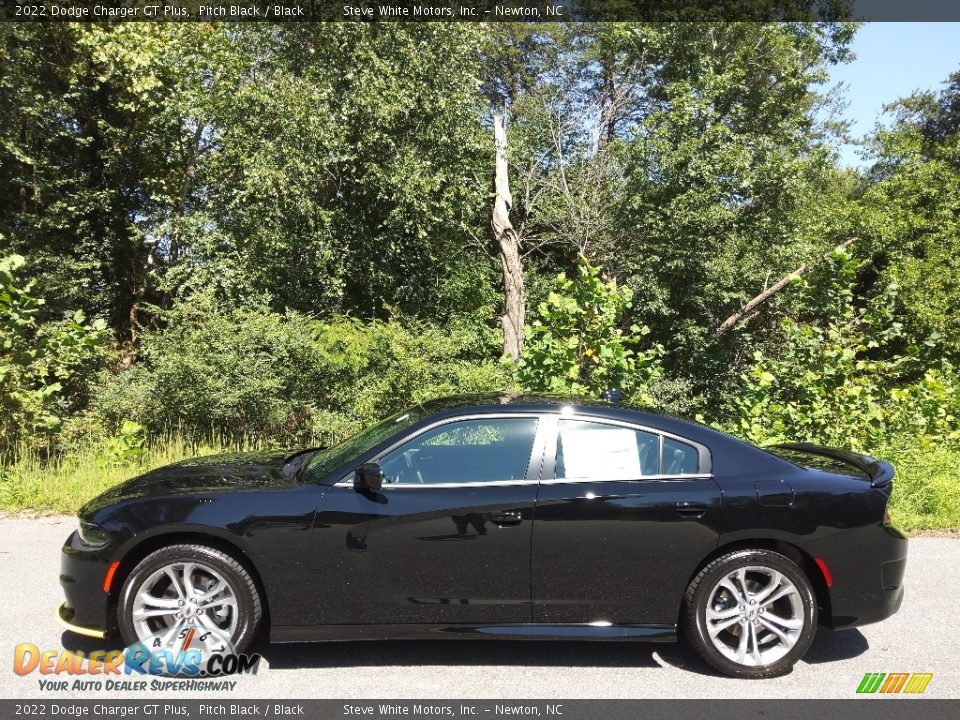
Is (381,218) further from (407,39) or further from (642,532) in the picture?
(642,532)

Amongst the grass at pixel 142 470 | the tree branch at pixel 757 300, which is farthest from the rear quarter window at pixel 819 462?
the tree branch at pixel 757 300

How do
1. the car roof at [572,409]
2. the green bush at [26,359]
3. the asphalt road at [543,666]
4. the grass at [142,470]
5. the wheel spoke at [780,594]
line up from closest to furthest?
1. the asphalt road at [543,666]
2. the wheel spoke at [780,594]
3. the car roof at [572,409]
4. the grass at [142,470]
5. the green bush at [26,359]

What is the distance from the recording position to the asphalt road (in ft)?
13.0

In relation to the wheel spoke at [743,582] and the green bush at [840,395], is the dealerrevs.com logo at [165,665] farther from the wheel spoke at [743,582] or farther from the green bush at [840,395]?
the green bush at [840,395]

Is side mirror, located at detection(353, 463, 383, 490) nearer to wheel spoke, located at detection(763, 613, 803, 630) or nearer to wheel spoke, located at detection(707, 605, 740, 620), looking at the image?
wheel spoke, located at detection(707, 605, 740, 620)

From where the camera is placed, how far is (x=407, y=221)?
15797 mm

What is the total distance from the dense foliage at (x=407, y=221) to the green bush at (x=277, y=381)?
45 mm

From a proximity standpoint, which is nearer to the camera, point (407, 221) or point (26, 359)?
point (26, 359)

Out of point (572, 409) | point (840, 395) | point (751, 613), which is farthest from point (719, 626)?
point (840, 395)

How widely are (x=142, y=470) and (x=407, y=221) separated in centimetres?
845

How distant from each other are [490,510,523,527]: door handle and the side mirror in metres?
0.62

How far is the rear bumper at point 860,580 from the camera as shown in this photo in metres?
4.23

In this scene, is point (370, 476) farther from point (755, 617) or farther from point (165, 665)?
point (755, 617)

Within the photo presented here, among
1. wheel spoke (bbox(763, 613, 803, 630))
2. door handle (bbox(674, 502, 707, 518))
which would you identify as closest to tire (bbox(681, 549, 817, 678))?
wheel spoke (bbox(763, 613, 803, 630))
